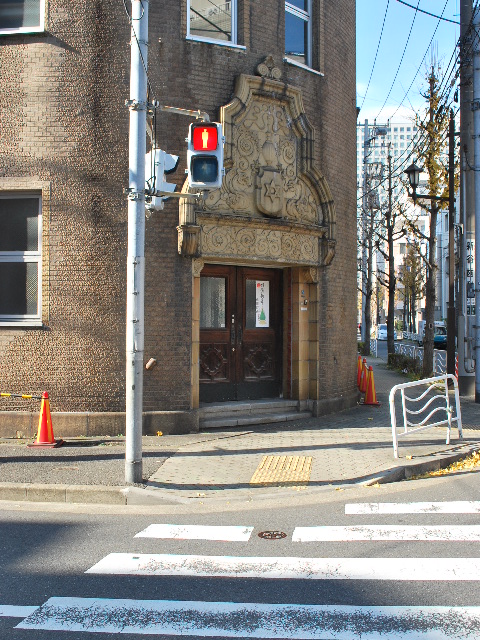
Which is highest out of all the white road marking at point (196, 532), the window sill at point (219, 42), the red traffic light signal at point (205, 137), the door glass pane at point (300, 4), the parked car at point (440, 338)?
the door glass pane at point (300, 4)

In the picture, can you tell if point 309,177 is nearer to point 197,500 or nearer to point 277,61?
point 277,61

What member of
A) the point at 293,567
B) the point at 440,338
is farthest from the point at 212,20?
the point at 440,338

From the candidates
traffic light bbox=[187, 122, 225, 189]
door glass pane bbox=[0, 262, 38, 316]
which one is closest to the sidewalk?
door glass pane bbox=[0, 262, 38, 316]

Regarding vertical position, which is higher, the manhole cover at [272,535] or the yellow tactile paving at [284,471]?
the yellow tactile paving at [284,471]

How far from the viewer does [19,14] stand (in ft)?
37.8

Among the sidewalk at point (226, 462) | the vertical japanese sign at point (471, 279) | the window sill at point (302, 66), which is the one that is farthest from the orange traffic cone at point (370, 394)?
the window sill at point (302, 66)

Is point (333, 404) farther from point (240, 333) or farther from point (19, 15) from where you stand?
point (19, 15)

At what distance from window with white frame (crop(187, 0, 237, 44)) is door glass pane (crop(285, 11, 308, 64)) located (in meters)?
1.35

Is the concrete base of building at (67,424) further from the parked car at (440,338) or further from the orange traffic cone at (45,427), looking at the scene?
the parked car at (440,338)

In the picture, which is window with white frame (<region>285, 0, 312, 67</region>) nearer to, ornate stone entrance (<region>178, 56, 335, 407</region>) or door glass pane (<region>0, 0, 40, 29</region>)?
ornate stone entrance (<region>178, 56, 335, 407</region>)

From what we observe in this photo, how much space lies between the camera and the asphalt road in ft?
16.1

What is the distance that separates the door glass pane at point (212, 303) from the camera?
12727 mm

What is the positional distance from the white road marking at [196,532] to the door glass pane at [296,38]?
31.6 ft

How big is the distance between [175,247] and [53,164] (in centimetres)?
234
